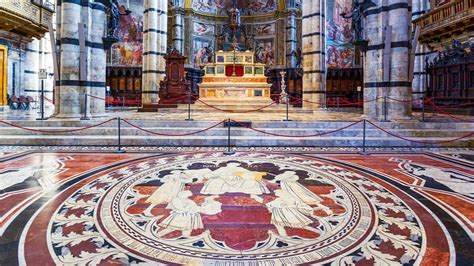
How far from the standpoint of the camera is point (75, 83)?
906 centimetres

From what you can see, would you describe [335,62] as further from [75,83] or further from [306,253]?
[306,253]

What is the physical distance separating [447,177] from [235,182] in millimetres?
3166

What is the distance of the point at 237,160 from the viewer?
556 cm

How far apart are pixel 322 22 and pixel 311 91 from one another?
12.1ft

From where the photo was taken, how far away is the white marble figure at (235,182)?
371 cm

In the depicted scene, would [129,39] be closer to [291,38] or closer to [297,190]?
[291,38]

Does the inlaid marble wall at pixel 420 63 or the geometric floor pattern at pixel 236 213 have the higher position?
the inlaid marble wall at pixel 420 63

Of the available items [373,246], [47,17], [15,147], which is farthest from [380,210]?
[47,17]

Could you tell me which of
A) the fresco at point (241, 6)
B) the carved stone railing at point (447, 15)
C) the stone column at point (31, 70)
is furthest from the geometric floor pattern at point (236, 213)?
the fresco at point (241, 6)

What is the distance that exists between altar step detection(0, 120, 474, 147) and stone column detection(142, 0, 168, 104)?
901 centimetres

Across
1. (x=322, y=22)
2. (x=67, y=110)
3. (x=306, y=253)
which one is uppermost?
(x=322, y=22)

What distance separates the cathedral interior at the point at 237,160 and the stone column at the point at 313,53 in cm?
7

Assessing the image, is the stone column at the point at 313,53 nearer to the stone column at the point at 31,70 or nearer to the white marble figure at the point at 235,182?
the white marble figure at the point at 235,182

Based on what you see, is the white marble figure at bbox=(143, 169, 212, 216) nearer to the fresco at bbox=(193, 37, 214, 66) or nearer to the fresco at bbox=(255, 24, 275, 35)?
the fresco at bbox=(193, 37, 214, 66)
